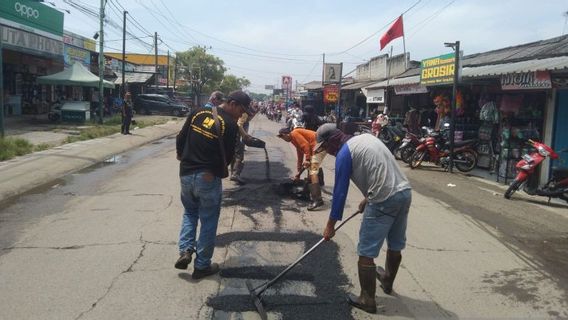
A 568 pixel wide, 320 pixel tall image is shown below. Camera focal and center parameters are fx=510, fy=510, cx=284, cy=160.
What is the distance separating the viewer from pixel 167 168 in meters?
12.3

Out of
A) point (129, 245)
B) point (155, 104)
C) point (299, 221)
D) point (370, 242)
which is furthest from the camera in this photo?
point (155, 104)

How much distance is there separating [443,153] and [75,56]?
25254 millimetres

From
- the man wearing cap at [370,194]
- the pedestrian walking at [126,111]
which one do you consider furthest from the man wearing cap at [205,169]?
the pedestrian walking at [126,111]

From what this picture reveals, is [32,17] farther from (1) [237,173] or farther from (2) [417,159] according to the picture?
(2) [417,159]

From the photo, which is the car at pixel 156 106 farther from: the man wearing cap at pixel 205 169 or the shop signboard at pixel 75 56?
the man wearing cap at pixel 205 169

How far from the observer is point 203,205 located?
186 inches

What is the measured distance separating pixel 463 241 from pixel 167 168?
7710 millimetres

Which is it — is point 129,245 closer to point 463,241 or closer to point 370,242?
point 370,242

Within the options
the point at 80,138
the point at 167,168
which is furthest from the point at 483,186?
the point at 80,138

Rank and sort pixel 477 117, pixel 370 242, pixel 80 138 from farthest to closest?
1. pixel 80 138
2. pixel 477 117
3. pixel 370 242

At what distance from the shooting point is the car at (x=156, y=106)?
4144 cm

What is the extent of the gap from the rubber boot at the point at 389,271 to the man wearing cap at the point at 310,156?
3.17 meters

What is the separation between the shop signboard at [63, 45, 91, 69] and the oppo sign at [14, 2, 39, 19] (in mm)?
6655

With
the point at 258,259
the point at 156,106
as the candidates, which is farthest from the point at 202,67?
the point at 258,259
